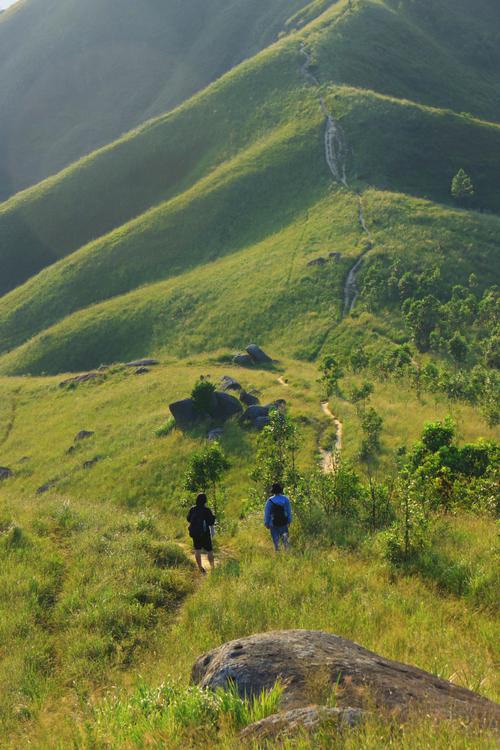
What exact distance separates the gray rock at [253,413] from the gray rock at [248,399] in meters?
1.72

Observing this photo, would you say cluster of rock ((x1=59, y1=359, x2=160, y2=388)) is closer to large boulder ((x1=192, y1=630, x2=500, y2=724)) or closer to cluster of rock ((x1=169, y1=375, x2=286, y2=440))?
cluster of rock ((x1=169, y1=375, x2=286, y2=440))

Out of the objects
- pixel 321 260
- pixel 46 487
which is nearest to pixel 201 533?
pixel 46 487

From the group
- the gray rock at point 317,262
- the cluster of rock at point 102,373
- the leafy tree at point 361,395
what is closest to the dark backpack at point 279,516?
the leafy tree at point 361,395

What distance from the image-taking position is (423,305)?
42750 mm

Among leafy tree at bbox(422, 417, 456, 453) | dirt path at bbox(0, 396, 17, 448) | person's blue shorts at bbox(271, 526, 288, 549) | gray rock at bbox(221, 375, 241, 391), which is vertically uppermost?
person's blue shorts at bbox(271, 526, 288, 549)

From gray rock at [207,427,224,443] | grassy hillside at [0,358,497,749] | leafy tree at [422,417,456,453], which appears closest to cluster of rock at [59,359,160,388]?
gray rock at [207,427,224,443]

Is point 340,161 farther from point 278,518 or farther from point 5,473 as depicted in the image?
point 278,518

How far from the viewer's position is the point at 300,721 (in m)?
3.77

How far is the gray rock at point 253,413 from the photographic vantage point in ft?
92.0

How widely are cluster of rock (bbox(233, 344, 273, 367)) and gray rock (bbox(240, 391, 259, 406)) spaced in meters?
11.9

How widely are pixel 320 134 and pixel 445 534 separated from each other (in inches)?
→ 3454

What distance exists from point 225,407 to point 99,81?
211 metres

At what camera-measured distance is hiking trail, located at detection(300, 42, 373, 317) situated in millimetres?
51719

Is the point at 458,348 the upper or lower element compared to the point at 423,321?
lower
